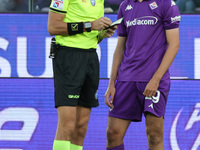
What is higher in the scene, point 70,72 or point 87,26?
point 87,26

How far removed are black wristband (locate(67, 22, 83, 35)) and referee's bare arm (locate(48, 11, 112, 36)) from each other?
3 centimetres

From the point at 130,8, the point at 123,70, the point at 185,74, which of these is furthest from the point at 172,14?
the point at 185,74

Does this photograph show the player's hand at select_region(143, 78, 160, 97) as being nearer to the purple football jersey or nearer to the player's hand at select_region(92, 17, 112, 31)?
the purple football jersey

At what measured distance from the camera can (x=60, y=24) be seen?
3.46m

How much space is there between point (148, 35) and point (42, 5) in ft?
6.34

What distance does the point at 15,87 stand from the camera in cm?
490

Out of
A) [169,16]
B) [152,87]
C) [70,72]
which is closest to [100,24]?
[70,72]

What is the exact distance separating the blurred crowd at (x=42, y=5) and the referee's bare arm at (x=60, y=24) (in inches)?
55.6

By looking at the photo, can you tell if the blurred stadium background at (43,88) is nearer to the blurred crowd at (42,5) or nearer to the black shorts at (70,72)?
the blurred crowd at (42,5)

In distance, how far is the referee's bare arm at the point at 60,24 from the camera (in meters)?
3.46

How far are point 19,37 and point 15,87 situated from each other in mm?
552

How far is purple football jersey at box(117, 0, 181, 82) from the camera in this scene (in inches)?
129

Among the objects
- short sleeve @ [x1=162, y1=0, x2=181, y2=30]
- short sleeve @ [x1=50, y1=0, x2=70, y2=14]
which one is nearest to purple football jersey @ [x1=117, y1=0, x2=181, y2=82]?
short sleeve @ [x1=162, y1=0, x2=181, y2=30]

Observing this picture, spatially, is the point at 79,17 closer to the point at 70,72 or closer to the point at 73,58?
the point at 73,58
